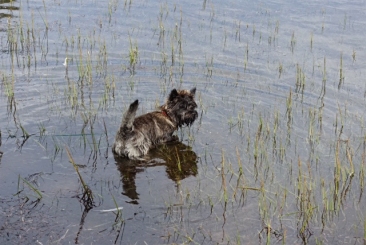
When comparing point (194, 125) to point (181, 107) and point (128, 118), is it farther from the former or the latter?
point (128, 118)

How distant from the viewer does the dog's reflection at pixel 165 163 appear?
7848mm

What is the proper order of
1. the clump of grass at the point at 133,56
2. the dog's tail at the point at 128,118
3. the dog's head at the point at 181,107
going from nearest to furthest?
1. the dog's tail at the point at 128,118
2. the dog's head at the point at 181,107
3. the clump of grass at the point at 133,56

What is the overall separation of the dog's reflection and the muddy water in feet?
0.11

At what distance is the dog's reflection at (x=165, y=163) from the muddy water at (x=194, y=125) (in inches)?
1.3

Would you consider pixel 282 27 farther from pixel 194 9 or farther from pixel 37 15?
pixel 37 15

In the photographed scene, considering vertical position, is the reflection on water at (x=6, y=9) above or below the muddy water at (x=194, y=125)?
above

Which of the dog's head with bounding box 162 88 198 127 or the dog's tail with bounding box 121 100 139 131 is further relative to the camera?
the dog's head with bounding box 162 88 198 127

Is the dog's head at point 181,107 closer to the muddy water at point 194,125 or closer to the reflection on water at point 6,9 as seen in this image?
the muddy water at point 194,125

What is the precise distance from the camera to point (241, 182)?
772 cm

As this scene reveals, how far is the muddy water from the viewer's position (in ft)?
22.0

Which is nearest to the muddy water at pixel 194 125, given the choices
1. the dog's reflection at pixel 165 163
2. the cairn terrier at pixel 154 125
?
the dog's reflection at pixel 165 163

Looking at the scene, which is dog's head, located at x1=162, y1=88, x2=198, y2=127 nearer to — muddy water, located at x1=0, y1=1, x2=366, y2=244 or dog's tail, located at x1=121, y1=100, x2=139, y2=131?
muddy water, located at x1=0, y1=1, x2=366, y2=244

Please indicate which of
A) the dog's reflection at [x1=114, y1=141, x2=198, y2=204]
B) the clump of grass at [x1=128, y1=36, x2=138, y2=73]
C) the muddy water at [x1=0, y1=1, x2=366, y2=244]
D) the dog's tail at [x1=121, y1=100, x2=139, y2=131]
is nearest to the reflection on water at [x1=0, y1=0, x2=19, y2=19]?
the muddy water at [x1=0, y1=1, x2=366, y2=244]

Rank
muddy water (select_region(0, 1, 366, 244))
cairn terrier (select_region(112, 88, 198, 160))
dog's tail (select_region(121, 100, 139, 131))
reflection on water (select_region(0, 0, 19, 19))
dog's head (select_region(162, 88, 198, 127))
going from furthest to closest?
reflection on water (select_region(0, 0, 19, 19))
dog's head (select_region(162, 88, 198, 127))
cairn terrier (select_region(112, 88, 198, 160))
dog's tail (select_region(121, 100, 139, 131))
muddy water (select_region(0, 1, 366, 244))
